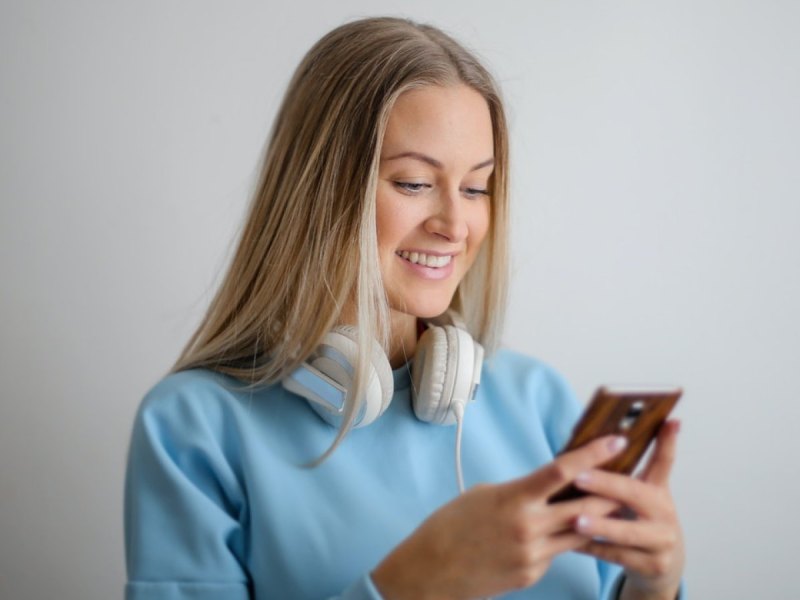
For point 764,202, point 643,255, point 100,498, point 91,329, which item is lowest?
point 100,498

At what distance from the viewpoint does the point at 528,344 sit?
82.0 inches

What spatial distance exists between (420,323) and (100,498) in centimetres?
89

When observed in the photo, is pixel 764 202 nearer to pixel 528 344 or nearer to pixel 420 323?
pixel 528 344

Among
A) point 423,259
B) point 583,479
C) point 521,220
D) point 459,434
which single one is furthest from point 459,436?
point 521,220

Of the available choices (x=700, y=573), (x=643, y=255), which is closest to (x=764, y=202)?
(x=643, y=255)

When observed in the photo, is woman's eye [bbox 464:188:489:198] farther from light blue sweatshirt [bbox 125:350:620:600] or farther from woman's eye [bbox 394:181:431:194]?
light blue sweatshirt [bbox 125:350:620:600]

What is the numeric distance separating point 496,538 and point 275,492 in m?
0.40

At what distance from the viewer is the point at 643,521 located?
39.3 inches

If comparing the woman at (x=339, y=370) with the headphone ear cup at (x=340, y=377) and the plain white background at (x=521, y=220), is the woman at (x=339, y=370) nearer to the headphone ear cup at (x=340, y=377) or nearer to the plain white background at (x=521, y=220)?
the headphone ear cup at (x=340, y=377)

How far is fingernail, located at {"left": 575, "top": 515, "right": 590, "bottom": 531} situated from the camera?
0.94 meters

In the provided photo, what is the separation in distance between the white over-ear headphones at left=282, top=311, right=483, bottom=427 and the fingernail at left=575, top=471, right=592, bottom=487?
0.40 meters

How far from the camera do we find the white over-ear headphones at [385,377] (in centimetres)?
127

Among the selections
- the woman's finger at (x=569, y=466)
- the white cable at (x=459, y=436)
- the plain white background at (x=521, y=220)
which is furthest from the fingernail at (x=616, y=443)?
the plain white background at (x=521, y=220)

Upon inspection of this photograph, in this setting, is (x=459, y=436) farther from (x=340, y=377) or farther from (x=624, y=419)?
(x=624, y=419)
